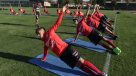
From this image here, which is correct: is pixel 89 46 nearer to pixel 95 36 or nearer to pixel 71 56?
pixel 95 36

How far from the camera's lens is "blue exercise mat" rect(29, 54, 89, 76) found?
956 centimetres

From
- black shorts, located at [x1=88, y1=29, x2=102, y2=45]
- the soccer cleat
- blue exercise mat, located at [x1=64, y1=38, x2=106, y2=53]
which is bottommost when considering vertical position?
blue exercise mat, located at [x1=64, y1=38, x2=106, y2=53]

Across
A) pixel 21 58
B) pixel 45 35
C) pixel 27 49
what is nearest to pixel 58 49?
pixel 45 35

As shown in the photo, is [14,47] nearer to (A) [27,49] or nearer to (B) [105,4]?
(A) [27,49]

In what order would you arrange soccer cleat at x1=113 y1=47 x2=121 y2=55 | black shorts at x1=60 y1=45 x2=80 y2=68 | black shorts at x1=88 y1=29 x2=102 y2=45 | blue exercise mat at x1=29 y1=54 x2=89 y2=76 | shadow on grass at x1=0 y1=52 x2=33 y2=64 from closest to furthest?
1. black shorts at x1=60 y1=45 x2=80 y2=68
2. blue exercise mat at x1=29 y1=54 x2=89 y2=76
3. shadow on grass at x1=0 y1=52 x2=33 y2=64
4. soccer cleat at x1=113 y1=47 x2=121 y2=55
5. black shorts at x1=88 y1=29 x2=102 y2=45

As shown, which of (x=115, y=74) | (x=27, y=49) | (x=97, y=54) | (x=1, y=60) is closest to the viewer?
(x=115, y=74)

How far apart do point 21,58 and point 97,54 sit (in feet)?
11.7

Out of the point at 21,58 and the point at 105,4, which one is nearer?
the point at 21,58

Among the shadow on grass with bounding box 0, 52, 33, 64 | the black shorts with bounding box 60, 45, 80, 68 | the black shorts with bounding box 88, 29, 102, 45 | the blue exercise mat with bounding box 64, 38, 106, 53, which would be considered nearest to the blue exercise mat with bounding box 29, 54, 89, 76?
the shadow on grass with bounding box 0, 52, 33, 64

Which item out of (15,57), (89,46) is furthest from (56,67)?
(89,46)

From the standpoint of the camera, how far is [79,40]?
1619 cm

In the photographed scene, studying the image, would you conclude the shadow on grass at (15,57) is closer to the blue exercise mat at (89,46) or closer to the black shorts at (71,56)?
the black shorts at (71,56)

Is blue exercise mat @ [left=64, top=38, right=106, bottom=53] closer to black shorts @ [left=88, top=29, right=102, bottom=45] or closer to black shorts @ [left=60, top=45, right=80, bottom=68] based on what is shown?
black shorts @ [left=88, top=29, right=102, bottom=45]

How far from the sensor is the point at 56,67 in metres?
10.2
